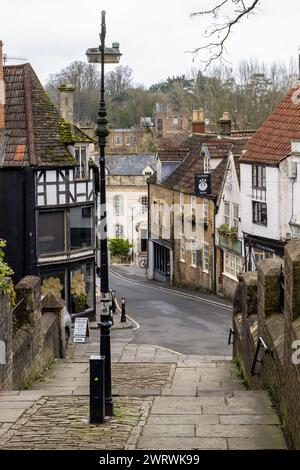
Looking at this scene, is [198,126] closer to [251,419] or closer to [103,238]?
[103,238]

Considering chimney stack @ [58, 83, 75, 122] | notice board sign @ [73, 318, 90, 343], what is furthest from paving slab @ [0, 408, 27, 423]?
chimney stack @ [58, 83, 75, 122]

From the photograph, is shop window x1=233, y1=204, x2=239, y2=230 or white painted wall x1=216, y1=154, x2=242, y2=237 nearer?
white painted wall x1=216, y1=154, x2=242, y2=237

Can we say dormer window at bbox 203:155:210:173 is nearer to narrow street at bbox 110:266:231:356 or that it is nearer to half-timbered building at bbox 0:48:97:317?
narrow street at bbox 110:266:231:356

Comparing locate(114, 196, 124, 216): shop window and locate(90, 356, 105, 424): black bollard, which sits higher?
locate(114, 196, 124, 216): shop window

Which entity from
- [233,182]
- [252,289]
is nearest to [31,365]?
[252,289]

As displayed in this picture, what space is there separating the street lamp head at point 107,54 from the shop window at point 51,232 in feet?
64.5

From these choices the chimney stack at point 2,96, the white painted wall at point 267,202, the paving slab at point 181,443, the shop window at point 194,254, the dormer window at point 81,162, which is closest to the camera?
the paving slab at point 181,443

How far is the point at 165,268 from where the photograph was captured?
169 feet

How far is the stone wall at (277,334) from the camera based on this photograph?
29.8 ft

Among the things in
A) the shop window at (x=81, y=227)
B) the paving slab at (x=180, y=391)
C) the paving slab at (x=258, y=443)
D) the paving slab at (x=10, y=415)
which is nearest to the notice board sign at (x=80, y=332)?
the shop window at (x=81, y=227)

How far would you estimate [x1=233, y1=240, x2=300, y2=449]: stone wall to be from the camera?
29.8 ft

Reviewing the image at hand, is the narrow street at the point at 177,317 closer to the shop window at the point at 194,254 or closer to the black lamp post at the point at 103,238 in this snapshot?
the shop window at the point at 194,254

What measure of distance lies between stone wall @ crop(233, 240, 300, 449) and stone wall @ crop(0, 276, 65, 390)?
13.1ft

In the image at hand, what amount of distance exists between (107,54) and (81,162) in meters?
20.9
